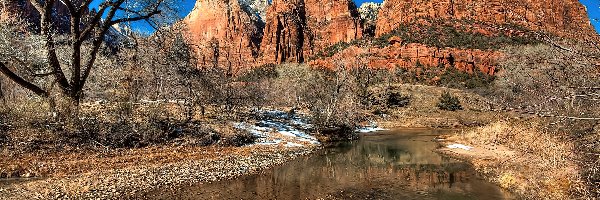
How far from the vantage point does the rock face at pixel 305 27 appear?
17075 cm

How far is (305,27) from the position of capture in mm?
187375

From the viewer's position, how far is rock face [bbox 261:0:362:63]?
560 ft

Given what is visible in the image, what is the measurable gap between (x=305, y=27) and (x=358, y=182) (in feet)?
577

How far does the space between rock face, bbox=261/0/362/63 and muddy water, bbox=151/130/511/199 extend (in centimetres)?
14366

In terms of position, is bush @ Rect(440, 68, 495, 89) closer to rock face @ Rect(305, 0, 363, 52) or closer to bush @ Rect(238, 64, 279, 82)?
bush @ Rect(238, 64, 279, 82)

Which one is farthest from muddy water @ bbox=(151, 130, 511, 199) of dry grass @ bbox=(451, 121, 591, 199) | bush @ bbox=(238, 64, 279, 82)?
bush @ bbox=(238, 64, 279, 82)

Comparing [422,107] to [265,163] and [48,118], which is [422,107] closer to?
[265,163]

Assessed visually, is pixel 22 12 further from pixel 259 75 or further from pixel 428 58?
pixel 428 58

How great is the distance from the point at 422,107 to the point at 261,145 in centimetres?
4605

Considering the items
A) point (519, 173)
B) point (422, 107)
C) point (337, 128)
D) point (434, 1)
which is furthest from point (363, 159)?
point (434, 1)

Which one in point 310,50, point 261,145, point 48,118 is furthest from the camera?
point 310,50

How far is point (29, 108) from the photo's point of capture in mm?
18688

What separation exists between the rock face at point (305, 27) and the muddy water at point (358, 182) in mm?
143663

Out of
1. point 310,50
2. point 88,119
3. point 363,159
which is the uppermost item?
point 310,50
